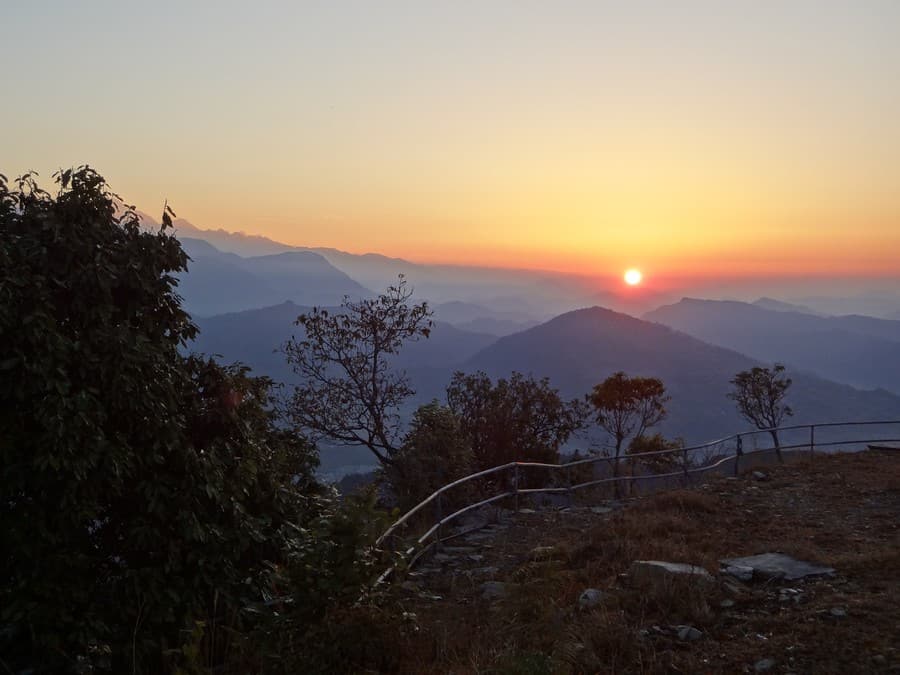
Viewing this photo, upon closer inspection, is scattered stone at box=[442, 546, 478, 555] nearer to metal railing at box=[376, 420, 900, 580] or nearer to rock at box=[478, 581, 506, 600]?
metal railing at box=[376, 420, 900, 580]

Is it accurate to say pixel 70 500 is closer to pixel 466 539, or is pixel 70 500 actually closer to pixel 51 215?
pixel 51 215

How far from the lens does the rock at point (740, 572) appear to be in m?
7.80

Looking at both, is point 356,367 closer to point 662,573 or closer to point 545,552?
point 545,552

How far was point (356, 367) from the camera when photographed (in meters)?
20.9

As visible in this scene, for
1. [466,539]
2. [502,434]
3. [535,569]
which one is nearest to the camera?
[535,569]

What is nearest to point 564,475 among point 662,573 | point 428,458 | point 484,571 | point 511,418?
point 511,418

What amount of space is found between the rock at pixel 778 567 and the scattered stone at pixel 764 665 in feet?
8.33

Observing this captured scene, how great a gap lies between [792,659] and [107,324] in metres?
7.30

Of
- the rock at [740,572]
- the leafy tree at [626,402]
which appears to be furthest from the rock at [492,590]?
the leafy tree at [626,402]

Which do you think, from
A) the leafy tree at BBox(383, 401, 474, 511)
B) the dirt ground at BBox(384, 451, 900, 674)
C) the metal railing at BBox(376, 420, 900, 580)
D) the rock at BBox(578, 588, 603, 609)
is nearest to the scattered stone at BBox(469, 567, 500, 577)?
the dirt ground at BBox(384, 451, 900, 674)

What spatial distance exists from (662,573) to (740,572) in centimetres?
114

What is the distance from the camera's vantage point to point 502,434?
934 inches

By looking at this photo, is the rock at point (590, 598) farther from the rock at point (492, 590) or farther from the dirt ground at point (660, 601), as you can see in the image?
the rock at point (492, 590)

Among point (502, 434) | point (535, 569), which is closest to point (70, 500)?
point (535, 569)
